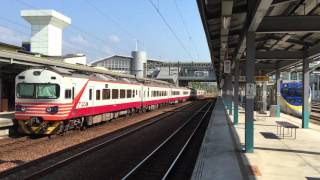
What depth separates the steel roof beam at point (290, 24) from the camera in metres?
11.8

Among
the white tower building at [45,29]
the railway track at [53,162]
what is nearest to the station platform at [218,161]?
the railway track at [53,162]

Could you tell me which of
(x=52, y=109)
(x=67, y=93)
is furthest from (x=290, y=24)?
(x=52, y=109)

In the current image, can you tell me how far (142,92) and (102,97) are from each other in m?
10.8

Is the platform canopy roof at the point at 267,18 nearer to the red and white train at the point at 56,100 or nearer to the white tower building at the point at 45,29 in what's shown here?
the red and white train at the point at 56,100

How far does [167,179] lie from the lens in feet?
31.9

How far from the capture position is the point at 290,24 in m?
11.9

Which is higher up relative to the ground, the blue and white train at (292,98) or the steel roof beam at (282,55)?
the steel roof beam at (282,55)

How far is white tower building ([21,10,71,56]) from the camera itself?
246 ft

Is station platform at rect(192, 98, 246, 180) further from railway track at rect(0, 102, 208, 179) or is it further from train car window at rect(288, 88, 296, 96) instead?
train car window at rect(288, 88, 296, 96)

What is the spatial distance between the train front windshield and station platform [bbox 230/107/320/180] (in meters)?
7.10

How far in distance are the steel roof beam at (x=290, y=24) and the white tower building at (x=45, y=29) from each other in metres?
65.7

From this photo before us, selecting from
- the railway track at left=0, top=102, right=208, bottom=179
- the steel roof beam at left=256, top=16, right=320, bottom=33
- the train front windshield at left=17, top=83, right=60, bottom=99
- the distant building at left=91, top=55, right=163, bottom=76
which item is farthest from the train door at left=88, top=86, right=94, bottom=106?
the distant building at left=91, top=55, right=163, bottom=76

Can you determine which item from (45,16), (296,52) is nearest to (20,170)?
(296,52)

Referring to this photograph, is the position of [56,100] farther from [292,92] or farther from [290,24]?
[292,92]
